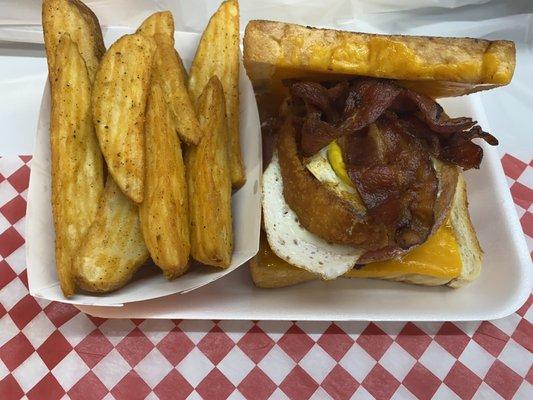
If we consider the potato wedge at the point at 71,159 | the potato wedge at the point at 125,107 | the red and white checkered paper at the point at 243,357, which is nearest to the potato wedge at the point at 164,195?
the potato wedge at the point at 125,107

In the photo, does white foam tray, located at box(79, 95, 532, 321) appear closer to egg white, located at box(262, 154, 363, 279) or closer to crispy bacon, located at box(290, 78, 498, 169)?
egg white, located at box(262, 154, 363, 279)

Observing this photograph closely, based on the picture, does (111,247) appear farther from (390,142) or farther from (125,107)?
(390,142)

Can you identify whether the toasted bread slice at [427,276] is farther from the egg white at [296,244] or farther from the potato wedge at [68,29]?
the potato wedge at [68,29]

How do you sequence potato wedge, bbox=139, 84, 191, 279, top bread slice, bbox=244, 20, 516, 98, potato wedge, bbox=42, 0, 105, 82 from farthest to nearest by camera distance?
1. potato wedge, bbox=42, 0, 105, 82
2. top bread slice, bbox=244, 20, 516, 98
3. potato wedge, bbox=139, 84, 191, 279

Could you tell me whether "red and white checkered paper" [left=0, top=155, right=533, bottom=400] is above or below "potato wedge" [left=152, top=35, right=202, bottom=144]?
below

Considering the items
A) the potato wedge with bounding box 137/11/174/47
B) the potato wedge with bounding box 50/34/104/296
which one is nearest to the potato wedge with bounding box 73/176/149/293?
the potato wedge with bounding box 50/34/104/296

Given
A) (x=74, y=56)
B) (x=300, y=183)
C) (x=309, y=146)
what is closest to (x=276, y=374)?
(x=300, y=183)
